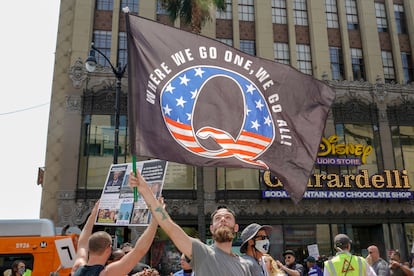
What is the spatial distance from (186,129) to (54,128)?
18.7 metres

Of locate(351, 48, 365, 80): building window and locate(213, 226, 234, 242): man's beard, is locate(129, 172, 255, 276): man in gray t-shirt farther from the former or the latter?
locate(351, 48, 365, 80): building window

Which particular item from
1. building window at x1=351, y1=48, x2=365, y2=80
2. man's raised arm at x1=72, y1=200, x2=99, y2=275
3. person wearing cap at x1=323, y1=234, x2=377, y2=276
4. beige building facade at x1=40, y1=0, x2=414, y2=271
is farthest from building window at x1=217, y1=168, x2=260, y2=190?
man's raised arm at x1=72, y1=200, x2=99, y2=275

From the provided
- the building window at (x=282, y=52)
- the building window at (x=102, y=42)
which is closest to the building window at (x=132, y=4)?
the building window at (x=102, y=42)

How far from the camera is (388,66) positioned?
26.5 meters

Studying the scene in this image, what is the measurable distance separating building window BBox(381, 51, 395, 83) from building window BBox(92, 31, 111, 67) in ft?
60.1

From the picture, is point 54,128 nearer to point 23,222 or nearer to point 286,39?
point 23,222

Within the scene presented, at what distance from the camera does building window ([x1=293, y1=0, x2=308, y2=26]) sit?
1050 inches

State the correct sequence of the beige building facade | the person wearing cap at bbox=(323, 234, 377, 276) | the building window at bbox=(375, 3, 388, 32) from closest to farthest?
1. the person wearing cap at bbox=(323, 234, 377, 276)
2. the beige building facade
3. the building window at bbox=(375, 3, 388, 32)

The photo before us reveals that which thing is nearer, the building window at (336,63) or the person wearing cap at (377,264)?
the person wearing cap at (377,264)

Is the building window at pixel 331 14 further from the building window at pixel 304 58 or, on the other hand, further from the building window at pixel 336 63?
the building window at pixel 304 58

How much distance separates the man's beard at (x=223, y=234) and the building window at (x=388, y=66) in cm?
2613

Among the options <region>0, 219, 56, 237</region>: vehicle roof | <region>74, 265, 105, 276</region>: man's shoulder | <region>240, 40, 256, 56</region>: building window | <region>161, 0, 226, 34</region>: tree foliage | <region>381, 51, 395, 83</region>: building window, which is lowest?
<region>74, 265, 105, 276</region>: man's shoulder

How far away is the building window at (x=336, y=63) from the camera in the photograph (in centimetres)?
2575

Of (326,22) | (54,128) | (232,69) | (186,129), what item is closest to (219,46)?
(232,69)
